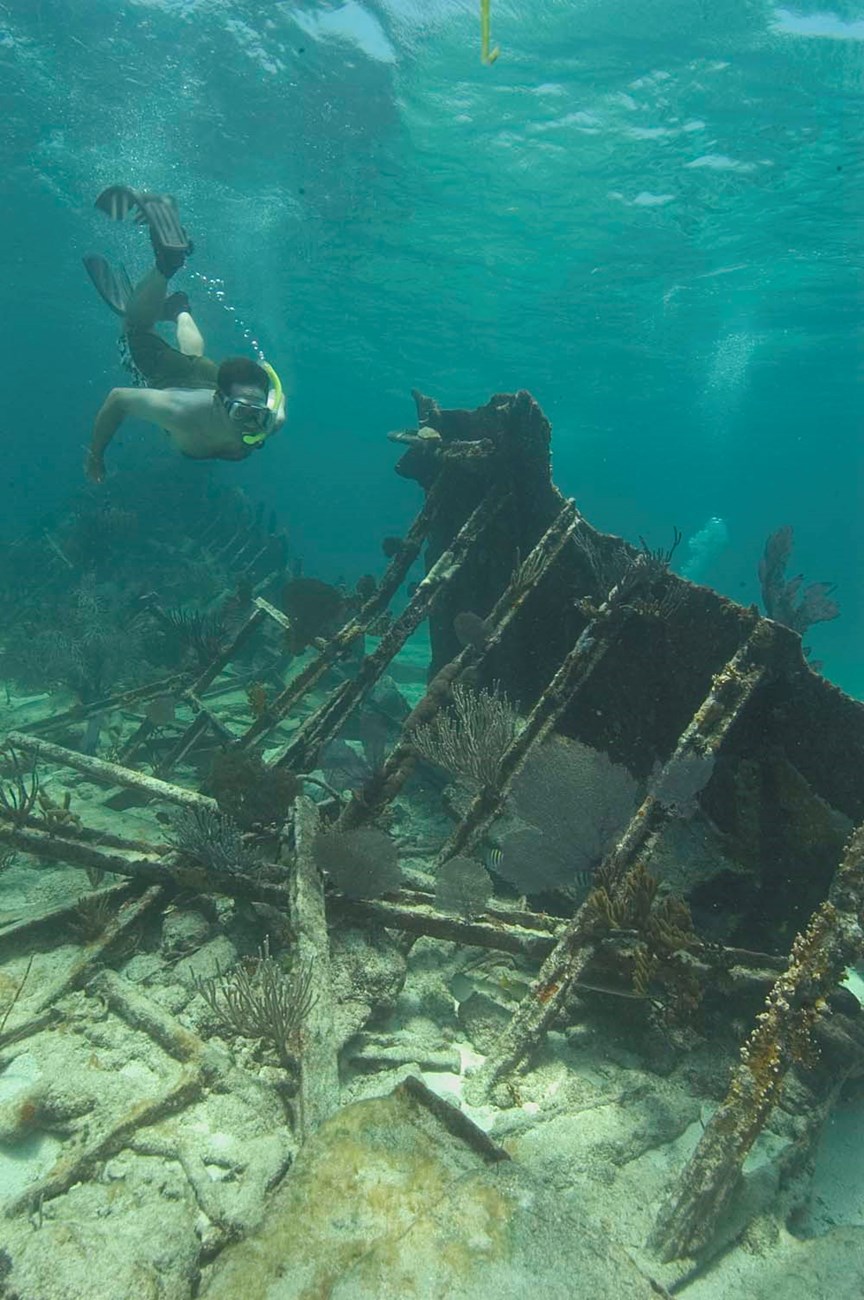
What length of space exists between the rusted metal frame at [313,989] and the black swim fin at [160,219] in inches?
241

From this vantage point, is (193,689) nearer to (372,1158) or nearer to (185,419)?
(185,419)

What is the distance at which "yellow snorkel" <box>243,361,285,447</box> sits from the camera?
588cm

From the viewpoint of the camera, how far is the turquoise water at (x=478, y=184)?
1741 centimetres

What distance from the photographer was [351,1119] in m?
2.80

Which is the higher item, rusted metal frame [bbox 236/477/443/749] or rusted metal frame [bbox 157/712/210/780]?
rusted metal frame [bbox 236/477/443/749]

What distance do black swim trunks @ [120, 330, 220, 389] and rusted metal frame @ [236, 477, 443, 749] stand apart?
2.83m

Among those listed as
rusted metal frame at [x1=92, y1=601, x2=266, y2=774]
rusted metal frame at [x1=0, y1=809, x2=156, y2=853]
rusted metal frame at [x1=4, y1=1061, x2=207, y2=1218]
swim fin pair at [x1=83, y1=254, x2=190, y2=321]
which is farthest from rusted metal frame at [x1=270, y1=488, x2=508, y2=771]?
swim fin pair at [x1=83, y1=254, x2=190, y2=321]

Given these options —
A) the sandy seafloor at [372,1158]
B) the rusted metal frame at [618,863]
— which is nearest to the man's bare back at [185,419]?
the sandy seafloor at [372,1158]

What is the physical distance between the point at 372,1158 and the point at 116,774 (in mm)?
4757

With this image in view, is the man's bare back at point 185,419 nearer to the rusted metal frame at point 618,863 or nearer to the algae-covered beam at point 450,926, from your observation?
A: the algae-covered beam at point 450,926

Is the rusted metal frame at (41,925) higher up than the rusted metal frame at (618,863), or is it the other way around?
the rusted metal frame at (618,863)

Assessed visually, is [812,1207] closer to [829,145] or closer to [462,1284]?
[462,1284]

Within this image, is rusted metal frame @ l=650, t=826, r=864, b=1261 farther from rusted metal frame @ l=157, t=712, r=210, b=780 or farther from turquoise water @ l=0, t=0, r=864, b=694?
turquoise water @ l=0, t=0, r=864, b=694

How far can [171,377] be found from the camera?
295 inches
